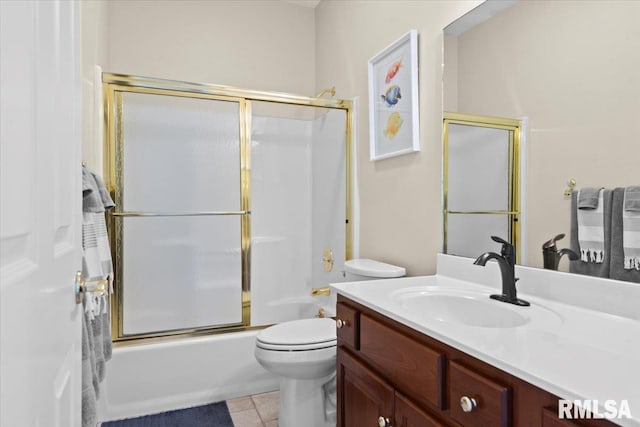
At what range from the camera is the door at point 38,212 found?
405mm

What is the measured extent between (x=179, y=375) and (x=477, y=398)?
1.90 m

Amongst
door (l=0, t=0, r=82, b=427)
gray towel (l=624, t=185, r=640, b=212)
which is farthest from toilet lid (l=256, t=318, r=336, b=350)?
gray towel (l=624, t=185, r=640, b=212)

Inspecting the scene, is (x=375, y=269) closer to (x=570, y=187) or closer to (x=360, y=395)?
(x=360, y=395)

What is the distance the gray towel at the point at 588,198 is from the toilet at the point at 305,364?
2.92ft

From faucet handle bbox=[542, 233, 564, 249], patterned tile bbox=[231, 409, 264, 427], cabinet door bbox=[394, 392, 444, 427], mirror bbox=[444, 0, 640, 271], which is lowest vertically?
patterned tile bbox=[231, 409, 264, 427]

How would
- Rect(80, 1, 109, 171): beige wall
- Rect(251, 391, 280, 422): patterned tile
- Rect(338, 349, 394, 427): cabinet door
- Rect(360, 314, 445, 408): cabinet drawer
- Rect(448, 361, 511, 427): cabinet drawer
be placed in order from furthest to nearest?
Rect(251, 391, 280, 422): patterned tile, Rect(80, 1, 109, 171): beige wall, Rect(338, 349, 394, 427): cabinet door, Rect(360, 314, 445, 408): cabinet drawer, Rect(448, 361, 511, 427): cabinet drawer

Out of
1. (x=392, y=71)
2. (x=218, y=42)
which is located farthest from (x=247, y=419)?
(x=218, y=42)

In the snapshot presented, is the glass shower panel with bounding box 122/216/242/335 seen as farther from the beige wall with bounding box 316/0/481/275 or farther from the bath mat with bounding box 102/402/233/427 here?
the beige wall with bounding box 316/0/481/275

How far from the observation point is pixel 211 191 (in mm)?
2574

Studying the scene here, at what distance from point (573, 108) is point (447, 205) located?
0.64 metres

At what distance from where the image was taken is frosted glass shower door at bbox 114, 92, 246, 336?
234cm

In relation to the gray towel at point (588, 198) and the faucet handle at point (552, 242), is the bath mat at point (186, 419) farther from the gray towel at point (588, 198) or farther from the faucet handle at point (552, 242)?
the gray towel at point (588, 198)

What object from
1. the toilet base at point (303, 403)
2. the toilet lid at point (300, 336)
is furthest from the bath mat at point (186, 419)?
the toilet lid at point (300, 336)

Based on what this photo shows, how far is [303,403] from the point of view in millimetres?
1865
